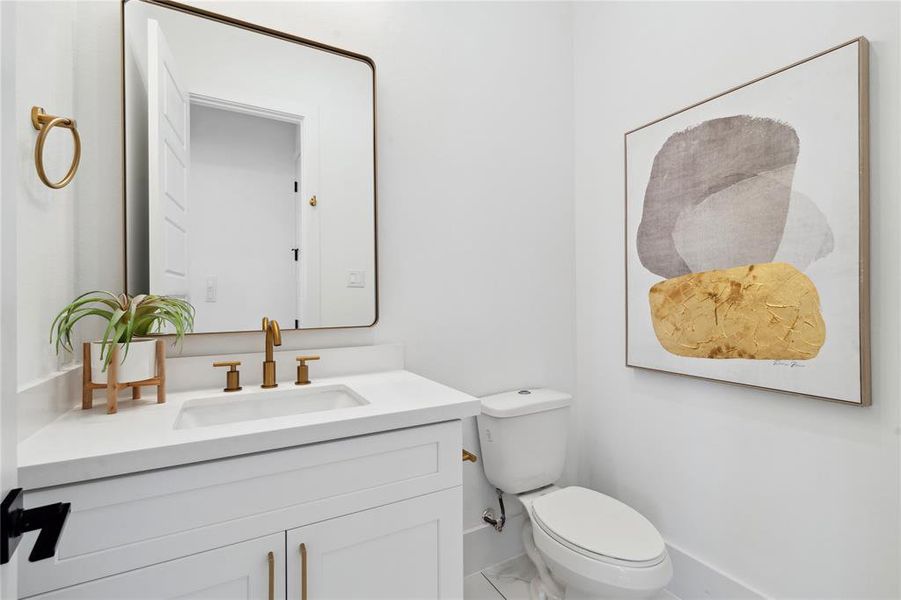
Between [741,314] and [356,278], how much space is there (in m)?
1.21

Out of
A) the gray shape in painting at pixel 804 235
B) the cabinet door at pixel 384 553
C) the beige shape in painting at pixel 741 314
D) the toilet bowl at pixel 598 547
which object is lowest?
the toilet bowl at pixel 598 547

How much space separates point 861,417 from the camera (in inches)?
44.2

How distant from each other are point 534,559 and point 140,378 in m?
1.40

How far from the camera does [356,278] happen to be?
57.2 inches

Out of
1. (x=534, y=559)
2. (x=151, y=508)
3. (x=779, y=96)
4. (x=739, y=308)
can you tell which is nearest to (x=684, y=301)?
(x=739, y=308)

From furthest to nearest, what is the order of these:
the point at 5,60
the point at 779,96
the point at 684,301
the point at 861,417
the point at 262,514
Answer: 1. the point at 684,301
2. the point at 779,96
3. the point at 861,417
4. the point at 262,514
5. the point at 5,60

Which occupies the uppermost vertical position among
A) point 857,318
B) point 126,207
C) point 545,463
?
point 126,207

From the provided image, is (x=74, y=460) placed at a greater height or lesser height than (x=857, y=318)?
lesser

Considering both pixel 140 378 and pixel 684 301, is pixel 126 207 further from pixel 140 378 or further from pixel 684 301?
pixel 684 301

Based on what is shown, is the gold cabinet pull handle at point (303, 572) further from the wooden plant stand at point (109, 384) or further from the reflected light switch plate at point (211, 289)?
the reflected light switch plate at point (211, 289)

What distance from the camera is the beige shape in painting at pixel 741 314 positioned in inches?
47.2

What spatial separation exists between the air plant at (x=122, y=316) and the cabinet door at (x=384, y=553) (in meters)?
0.57

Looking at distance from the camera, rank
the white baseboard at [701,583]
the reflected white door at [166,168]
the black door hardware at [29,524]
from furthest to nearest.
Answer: the white baseboard at [701,583]
the reflected white door at [166,168]
the black door hardware at [29,524]
